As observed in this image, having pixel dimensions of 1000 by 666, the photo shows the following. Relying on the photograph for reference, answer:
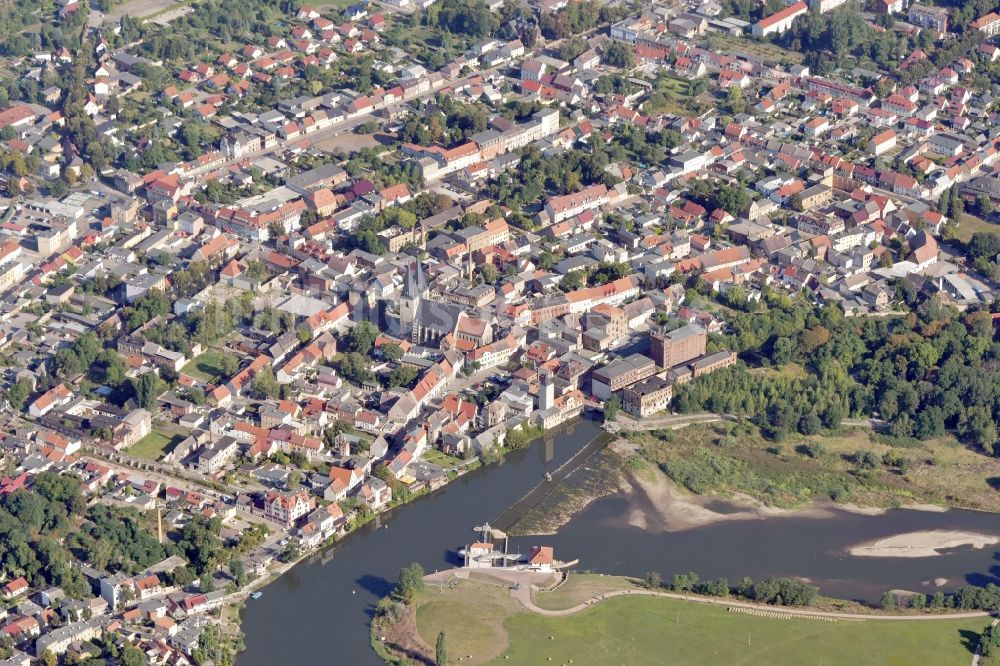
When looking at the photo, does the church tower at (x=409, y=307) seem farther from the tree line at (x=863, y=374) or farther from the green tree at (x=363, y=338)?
the tree line at (x=863, y=374)

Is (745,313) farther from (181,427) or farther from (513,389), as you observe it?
(181,427)

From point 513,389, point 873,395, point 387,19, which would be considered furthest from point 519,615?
point 387,19

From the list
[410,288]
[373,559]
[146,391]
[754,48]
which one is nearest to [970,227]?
[754,48]

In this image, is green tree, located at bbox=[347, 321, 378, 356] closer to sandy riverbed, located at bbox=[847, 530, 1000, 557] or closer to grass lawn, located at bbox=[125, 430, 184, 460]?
grass lawn, located at bbox=[125, 430, 184, 460]

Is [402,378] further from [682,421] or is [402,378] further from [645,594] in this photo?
[645,594]

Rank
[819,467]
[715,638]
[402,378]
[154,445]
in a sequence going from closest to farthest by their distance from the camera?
[715,638] → [819,467] → [154,445] → [402,378]

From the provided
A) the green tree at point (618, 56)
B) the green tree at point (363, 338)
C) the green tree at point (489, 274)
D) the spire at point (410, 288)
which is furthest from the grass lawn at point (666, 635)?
the green tree at point (618, 56)

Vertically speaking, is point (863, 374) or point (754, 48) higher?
point (754, 48)
